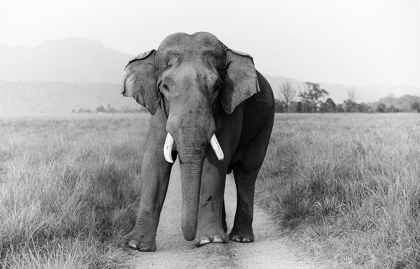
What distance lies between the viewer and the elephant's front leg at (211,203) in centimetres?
540

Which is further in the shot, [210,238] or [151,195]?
[151,195]

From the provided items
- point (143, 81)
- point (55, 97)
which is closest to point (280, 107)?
point (143, 81)

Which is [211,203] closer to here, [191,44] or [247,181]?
[247,181]

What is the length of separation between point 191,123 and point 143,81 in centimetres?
125

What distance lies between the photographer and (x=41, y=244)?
→ 15.9 ft

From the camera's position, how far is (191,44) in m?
5.39

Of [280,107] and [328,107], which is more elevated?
[328,107]

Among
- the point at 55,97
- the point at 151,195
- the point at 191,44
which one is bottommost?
the point at 151,195

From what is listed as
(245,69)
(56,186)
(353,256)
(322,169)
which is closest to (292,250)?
(353,256)

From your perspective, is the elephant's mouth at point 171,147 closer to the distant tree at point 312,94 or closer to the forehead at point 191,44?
the forehead at point 191,44

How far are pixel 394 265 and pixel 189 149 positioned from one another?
2.40 metres

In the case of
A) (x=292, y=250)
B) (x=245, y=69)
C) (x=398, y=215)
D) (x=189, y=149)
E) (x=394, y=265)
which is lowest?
(x=292, y=250)

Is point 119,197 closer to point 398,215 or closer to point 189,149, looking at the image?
point 189,149

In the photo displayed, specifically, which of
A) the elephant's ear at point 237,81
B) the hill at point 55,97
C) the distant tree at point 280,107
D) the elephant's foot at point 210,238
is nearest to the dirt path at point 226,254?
the elephant's foot at point 210,238
